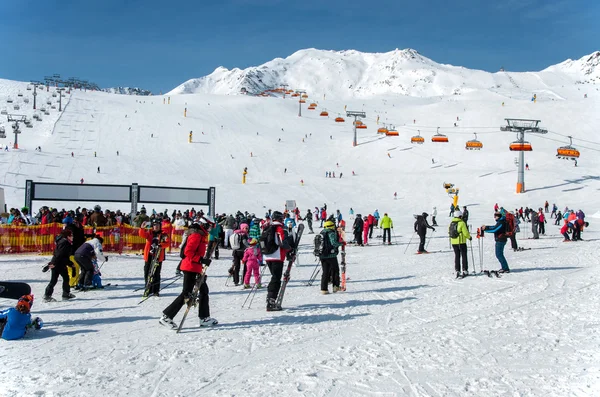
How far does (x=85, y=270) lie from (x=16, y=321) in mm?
3798

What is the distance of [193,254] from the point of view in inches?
265

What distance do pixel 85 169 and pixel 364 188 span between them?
2611cm

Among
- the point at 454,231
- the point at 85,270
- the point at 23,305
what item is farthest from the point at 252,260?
the point at 23,305

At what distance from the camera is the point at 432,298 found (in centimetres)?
876

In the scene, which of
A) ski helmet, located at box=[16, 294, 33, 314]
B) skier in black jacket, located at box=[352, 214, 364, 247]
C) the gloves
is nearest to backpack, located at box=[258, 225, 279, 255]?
the gloves

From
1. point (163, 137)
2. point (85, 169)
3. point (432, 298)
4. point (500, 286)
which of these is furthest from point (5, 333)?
point (163, 137)

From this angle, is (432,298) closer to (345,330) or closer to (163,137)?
(345,330)

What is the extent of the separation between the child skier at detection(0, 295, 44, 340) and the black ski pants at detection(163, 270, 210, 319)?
173cm

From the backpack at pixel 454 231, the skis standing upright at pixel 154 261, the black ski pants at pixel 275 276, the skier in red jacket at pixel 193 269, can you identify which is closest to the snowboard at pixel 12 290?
the skier in red jacket at pixel 193 269

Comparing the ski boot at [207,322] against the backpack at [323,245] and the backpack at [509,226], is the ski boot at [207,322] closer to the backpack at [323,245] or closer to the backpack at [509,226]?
the backpack at [323,245]

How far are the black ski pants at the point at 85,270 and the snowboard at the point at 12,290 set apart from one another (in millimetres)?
2734

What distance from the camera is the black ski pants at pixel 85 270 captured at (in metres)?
9.59

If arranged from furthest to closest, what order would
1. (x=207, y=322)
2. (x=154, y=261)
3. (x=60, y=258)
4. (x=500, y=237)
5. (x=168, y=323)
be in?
(x=500, y=237) < (x=154, y=261) < (x=60, y=258) < (x=207, y=322) < (x=168, y=323)

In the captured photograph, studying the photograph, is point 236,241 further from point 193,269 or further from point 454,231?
point 454,231
